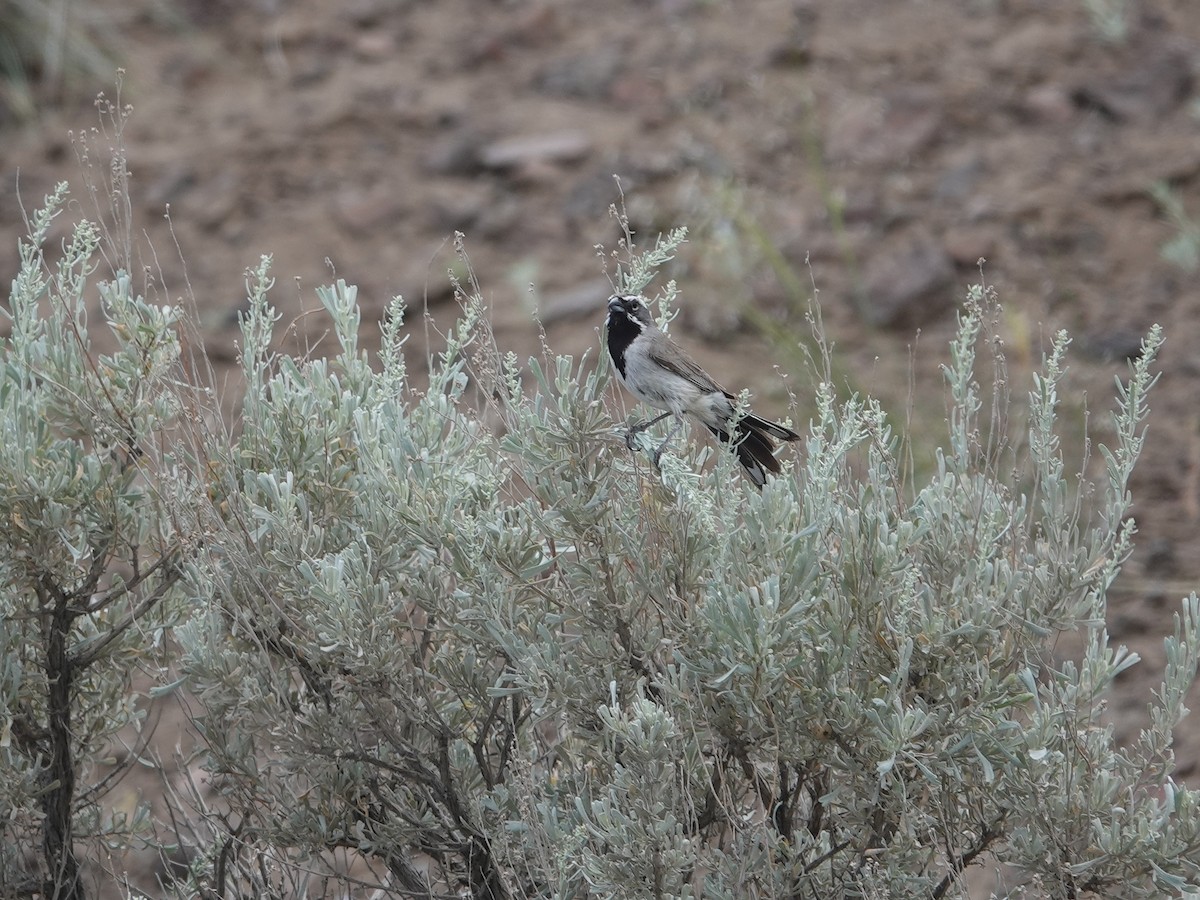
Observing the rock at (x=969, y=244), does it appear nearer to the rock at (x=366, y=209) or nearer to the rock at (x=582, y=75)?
the rock at (x=582, y=75)

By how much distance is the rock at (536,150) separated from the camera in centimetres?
878

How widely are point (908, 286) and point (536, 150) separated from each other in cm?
253

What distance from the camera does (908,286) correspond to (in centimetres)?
757

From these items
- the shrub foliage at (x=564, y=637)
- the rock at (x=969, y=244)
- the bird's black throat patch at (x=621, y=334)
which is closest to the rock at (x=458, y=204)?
the rock at (x=969, y=244)

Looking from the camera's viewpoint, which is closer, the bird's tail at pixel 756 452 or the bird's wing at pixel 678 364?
the bird's tail at pixel 756 452

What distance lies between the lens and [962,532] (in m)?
3.35

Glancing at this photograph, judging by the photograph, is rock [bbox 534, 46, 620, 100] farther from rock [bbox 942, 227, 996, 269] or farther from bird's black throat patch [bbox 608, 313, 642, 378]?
bird's black throat patch [bbox 608, 313, 642, 378]

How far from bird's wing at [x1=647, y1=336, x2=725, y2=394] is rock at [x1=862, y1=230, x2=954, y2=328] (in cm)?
338

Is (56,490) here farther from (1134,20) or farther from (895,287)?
(1134,20)

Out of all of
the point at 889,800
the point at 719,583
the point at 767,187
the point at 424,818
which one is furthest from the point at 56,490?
the point at 767,187

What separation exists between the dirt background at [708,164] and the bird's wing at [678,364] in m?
2.24

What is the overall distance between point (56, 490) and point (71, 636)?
0.52m

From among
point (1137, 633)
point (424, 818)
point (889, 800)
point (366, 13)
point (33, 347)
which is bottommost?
point (889, 800)

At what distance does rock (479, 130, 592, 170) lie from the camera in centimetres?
878
